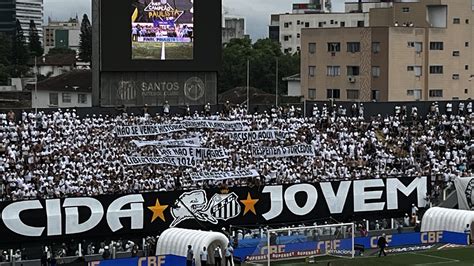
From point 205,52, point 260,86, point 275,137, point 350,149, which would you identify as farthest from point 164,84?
point 260,86

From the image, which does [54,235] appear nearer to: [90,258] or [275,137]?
[90,258]

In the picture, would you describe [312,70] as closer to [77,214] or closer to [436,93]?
[436,93]

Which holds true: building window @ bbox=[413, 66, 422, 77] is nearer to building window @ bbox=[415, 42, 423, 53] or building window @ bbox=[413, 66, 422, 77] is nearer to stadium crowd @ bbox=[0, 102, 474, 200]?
building window @ bbox=[415, 42, 423, 53]

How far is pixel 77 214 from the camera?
39.7 meters

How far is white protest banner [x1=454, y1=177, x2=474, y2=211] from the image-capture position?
156 ft

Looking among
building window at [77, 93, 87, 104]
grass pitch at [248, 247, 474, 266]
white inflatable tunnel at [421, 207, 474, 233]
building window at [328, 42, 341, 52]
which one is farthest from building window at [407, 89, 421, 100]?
grass pitch at [248, 247, 474, 266]

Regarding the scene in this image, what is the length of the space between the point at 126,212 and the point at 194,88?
38.2 ft

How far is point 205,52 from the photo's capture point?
168 feet

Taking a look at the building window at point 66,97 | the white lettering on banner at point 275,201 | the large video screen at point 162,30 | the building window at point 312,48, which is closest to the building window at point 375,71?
the building window at point 312,48

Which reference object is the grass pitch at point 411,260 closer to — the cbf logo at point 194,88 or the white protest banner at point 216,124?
the white protest banner at point 216,124

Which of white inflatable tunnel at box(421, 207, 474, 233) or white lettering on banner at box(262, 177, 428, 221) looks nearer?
white inflatable tunnel at box(421, 207, 474, 233)

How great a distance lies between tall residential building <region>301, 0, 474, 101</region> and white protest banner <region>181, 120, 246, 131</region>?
94.5 ft

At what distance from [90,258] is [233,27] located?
14334 centimetres

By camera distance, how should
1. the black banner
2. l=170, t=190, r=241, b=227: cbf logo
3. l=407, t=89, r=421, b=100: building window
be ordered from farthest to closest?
l=407, t=89, r=421, b=100: building window < l=170, t=190, r=241, b=227: cbf logo < the black banner
